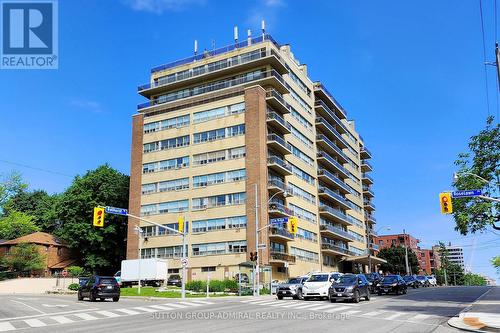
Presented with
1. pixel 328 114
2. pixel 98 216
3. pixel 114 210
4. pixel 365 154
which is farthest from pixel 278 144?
pixel 365 154

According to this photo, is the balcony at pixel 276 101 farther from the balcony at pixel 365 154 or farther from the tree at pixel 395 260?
the tree at pixel 395 260

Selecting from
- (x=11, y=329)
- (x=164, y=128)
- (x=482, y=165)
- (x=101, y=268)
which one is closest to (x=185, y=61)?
(x=164, y=128)

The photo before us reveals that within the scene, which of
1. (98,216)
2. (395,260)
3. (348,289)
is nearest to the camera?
(348,289)

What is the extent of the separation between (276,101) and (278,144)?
19.4 feet

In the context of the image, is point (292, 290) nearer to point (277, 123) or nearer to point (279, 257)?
point (279, 257)


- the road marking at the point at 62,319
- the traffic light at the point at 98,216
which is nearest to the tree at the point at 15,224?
the traffic light at the point at 98,216

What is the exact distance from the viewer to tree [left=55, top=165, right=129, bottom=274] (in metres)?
68.8

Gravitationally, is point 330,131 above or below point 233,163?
above

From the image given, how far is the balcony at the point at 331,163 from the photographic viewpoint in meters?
75.6

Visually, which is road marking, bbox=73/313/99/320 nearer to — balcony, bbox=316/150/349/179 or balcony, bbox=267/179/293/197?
balcony, bbox=267/179/293/197

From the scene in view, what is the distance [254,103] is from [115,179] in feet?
87.7

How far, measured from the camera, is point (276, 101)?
202 feet

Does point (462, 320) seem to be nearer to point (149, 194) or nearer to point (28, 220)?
point (149, 194)

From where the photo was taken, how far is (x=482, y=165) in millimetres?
38094
